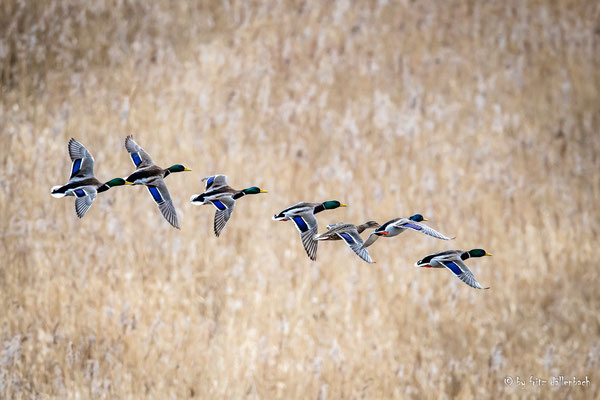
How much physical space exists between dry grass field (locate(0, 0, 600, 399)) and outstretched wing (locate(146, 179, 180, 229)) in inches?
179

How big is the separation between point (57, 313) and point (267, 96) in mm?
4102

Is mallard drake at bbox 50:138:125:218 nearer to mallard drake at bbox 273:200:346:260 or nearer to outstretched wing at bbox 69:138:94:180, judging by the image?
outstretched wing at bbox 69:138:94:180

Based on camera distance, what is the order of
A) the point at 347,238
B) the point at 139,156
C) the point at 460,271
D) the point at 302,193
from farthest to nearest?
the point at 302,193 → the point at 139,156 → the point at 347,238 → the point at 460,271

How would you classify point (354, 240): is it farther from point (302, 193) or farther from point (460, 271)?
point (302, 193)

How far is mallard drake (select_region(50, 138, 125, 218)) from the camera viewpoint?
3396mm

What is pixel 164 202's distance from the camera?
345 cm

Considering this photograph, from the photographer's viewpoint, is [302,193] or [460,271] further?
[302,193]

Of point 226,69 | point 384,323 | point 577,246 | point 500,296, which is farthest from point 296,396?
point 226,69

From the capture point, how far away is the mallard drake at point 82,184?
11.1 ft

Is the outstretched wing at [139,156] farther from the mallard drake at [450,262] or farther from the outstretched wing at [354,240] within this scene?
the mallard drake at [450,262]

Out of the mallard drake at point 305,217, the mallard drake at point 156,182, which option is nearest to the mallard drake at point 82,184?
the mallard drake at point 156,182

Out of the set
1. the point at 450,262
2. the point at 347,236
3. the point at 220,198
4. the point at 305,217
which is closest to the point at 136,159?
the point at 220,198

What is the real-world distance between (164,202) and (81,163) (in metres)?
0.62

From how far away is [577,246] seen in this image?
8.90m
